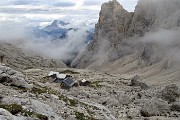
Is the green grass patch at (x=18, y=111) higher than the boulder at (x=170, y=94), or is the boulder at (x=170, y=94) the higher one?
the green grass patch at (x=18, y=111)

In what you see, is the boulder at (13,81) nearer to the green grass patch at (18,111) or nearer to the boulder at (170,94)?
the green grass patch at (18,111)

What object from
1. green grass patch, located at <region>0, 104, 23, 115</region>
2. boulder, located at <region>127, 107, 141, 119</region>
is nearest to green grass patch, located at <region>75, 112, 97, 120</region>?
green grass patch, located at <region>0, 104, 23, 115</region>

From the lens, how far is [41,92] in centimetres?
4100

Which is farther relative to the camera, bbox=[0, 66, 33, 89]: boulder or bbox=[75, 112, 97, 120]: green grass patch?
bbox=[0, 66, 33, 89]: boulder

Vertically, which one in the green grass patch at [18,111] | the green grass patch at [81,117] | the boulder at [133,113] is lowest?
the boulder at [133,113]

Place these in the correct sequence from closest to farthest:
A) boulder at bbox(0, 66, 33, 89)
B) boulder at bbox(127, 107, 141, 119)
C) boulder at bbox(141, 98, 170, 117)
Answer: boulder at bbox(0, 66, 33, 89)
boulder at bbox(127, 107, 141, 119)
boulder at bbox(141, 98, 170, 117)

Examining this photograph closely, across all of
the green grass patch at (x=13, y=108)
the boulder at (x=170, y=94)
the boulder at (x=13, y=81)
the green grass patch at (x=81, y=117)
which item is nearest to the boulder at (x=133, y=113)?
the boulder at (x=170, y=94)

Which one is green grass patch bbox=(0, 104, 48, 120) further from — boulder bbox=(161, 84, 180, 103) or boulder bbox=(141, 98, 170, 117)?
boulder bbox=(161, 84, 180, 103)

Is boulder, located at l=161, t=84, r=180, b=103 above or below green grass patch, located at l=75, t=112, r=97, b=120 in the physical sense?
below

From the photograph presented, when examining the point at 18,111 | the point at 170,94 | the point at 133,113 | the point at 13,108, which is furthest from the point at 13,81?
the point at 170,94

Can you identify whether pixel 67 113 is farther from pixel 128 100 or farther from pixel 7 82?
pixel 128 100

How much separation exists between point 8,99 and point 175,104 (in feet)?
123

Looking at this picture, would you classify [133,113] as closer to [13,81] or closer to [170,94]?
[170,94]

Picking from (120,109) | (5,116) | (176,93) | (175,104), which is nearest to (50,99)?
(5,116)
